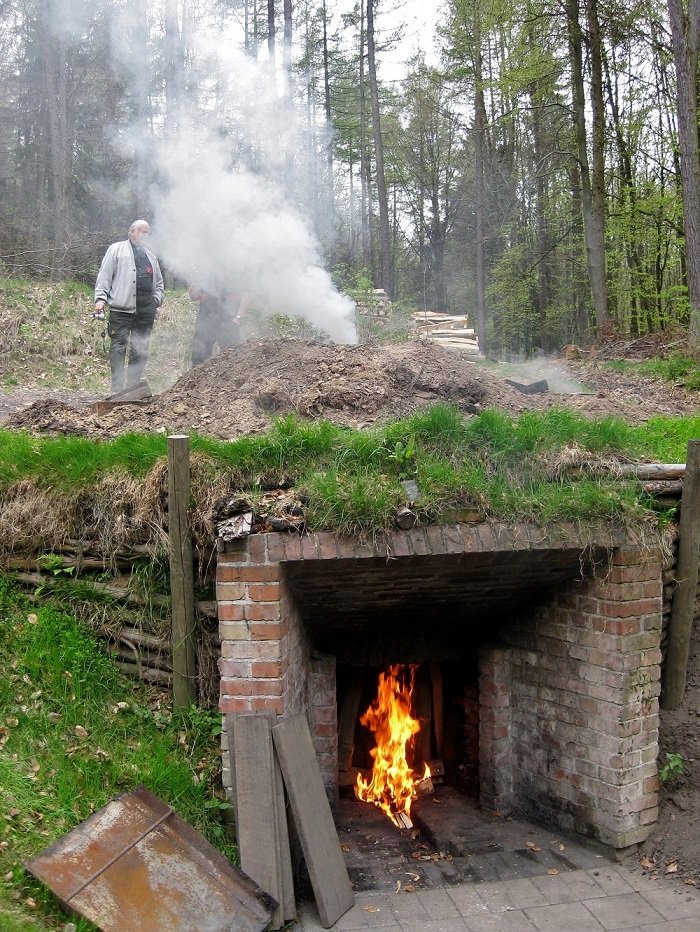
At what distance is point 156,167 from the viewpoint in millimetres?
11188

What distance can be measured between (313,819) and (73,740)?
1.28 metres

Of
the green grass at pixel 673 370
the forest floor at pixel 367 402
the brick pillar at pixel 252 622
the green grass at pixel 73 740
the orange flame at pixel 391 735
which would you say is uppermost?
the green grass at pixel 673 370

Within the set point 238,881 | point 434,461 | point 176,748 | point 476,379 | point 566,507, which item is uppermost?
point 476,379

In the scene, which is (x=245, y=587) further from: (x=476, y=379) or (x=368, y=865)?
(x=476, y=379)

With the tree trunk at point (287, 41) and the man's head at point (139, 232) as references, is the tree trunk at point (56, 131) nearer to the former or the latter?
the tree trunk at point (287, 41)

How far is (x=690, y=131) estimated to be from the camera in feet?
33.1

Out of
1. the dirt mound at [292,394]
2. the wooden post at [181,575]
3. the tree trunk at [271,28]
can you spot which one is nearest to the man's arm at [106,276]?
the dirt mound at [292,394]

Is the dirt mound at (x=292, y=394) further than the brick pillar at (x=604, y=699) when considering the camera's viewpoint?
Yes

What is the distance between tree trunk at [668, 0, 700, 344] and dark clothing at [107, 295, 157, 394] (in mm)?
6432

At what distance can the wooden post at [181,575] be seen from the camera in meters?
3.98

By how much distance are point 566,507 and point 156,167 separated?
9.39m

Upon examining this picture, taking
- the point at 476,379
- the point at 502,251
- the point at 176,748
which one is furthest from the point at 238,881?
the point at 502,251

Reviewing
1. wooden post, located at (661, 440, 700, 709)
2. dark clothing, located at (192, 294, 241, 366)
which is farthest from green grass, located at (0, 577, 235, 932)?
dark clothing, located at (192, 294, 241, 366)

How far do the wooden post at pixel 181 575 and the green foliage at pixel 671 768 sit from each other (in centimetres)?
277
